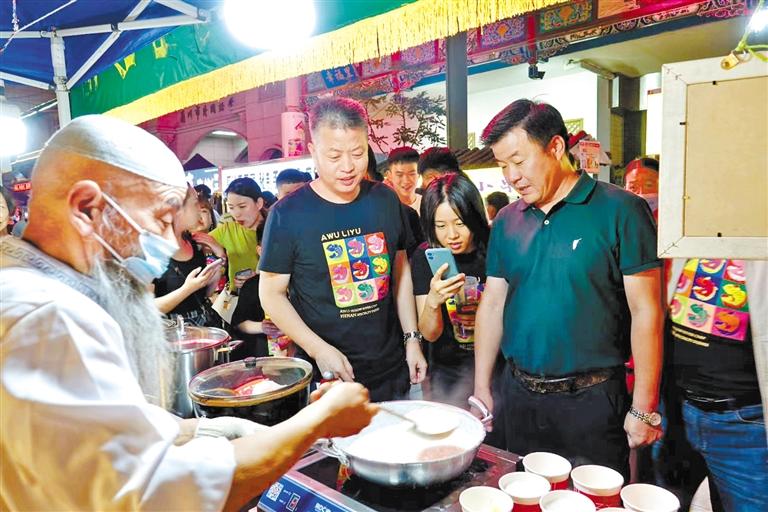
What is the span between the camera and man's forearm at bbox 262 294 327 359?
216 centimetres

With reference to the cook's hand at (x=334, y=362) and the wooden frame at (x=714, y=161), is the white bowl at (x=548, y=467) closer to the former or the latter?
the wooden frame at (x=714, y=161)

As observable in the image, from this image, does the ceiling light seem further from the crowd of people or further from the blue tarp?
the blue tarp

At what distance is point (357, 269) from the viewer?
2277 mm

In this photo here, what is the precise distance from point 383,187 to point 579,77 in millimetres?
7038

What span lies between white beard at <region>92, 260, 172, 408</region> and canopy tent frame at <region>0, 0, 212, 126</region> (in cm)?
230

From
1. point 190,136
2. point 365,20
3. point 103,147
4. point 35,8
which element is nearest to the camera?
point 103,147

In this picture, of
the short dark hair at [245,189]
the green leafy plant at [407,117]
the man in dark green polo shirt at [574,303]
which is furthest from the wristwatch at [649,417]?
the green leafy plant at [407,117]

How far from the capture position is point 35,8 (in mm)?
3154

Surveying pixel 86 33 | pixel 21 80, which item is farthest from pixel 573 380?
pixel 21 80

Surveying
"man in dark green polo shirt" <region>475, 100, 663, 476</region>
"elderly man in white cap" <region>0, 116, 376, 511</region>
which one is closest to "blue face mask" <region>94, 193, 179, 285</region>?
"elderly man in white cap" <region>0, 116, 376, 511</region>

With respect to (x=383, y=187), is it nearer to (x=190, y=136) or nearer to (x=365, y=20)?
(x=365, y=20)

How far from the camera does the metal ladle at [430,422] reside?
1.39m

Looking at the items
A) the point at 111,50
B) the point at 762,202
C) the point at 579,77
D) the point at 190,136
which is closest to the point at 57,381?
the point at 762,202

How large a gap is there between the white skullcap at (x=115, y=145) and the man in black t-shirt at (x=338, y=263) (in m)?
1.22
